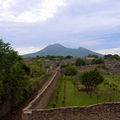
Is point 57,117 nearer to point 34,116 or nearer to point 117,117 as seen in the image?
point 34,116

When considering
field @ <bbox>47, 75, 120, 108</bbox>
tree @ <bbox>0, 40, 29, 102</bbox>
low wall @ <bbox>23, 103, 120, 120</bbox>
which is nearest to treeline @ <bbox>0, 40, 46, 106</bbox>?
tree @ <bbox>0, 40, 29, 102</bbox>

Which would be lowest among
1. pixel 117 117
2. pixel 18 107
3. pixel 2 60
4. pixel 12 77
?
pixel 18 107

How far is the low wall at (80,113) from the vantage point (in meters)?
7.17

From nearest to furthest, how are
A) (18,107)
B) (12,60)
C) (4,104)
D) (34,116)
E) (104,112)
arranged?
(34,116)
(104,112)
(4,104)
(12,60)
(18,107)

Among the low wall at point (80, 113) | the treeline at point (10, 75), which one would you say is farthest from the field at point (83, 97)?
the low wall at point (80, 113)

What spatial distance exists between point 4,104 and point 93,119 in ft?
24.0

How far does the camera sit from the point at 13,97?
12836mm

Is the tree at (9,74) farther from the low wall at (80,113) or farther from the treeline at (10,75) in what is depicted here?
the low wall at (80,113)

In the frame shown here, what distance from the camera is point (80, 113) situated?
7508 millimetres

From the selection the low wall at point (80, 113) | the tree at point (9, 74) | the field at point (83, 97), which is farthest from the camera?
the field at point (83, 97)

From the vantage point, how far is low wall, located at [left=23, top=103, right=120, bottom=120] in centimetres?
717

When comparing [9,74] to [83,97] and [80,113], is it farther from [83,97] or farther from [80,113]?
[83,97]

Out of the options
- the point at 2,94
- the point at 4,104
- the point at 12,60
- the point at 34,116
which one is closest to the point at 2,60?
the point at 12,60

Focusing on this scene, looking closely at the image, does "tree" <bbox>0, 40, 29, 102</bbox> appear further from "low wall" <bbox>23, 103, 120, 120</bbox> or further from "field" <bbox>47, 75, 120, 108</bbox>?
"low wall" <bbox>23, 103, 120, 120</bbox>
